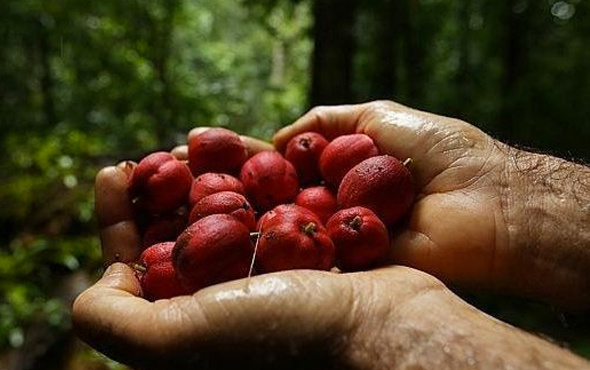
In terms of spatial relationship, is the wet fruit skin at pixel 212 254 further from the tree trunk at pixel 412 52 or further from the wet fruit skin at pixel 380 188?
the tree trunk at pixel 412 52

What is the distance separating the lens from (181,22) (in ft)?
26.3

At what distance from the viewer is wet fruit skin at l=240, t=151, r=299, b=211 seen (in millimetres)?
2344

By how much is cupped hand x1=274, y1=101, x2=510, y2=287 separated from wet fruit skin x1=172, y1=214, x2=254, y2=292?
0.65 m

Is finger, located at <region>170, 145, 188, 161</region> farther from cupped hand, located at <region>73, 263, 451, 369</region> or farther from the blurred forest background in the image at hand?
the blurred forest background

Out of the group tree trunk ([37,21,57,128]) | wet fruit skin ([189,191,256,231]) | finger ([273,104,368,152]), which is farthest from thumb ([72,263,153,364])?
tree trunk ([37,21,57,128])

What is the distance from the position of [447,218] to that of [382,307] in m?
0.68

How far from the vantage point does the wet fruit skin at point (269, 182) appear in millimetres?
2344

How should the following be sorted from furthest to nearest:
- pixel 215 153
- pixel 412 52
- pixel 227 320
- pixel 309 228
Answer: pixel 412 52 → pixel 215 153 → pixel 309 228 → pixel 227 320

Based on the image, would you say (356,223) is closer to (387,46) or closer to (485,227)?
(485,227)

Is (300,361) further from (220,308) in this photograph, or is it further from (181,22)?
(181,22)

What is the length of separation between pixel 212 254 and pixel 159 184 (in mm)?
646

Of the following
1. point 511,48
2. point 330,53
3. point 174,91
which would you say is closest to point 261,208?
point 330,53

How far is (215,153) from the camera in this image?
2.50 meters

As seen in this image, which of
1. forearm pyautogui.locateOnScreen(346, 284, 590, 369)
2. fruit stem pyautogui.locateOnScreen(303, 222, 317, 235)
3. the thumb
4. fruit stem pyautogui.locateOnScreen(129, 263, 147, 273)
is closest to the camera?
forearm pyautogui.locateOnScreen(346, 284, 590, 369)
